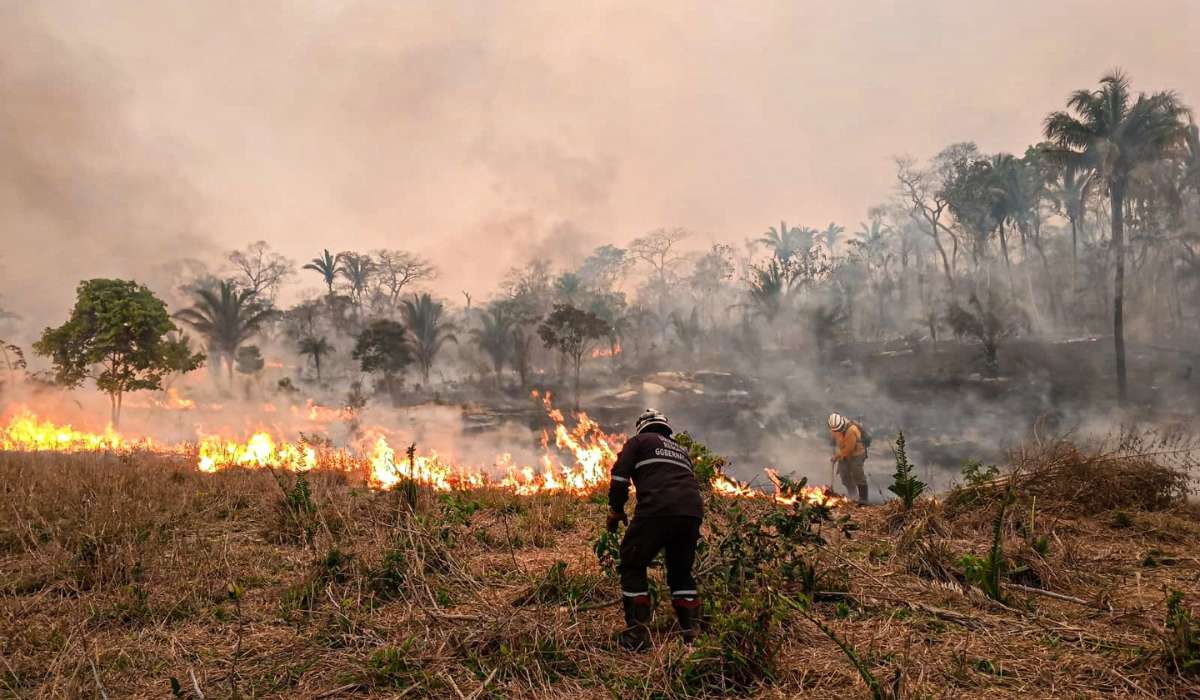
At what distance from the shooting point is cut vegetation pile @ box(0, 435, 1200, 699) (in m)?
3.88

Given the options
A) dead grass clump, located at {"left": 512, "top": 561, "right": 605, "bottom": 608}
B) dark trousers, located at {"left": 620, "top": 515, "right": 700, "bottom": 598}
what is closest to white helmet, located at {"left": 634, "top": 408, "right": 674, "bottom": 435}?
dark trousers, located at {"left": 620, "top": 515, "right": 700, "bottom": 598}

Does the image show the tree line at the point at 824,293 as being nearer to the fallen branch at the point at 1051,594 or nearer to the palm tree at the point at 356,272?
the palm tree at the point at 356,272

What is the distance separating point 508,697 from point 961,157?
172 feet

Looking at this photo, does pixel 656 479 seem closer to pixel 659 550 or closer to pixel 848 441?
pixel 659 550

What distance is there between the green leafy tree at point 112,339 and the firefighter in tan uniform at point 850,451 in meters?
26.6

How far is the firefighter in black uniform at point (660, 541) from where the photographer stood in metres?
4.55

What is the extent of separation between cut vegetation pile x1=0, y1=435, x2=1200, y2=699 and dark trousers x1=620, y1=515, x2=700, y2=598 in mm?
309

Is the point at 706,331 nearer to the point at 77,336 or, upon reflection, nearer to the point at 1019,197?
the point at 1019,197

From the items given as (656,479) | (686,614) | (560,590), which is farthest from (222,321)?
(686,614)

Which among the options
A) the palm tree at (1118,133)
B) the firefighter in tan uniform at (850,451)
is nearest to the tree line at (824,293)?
the palm tree at (1118,133)

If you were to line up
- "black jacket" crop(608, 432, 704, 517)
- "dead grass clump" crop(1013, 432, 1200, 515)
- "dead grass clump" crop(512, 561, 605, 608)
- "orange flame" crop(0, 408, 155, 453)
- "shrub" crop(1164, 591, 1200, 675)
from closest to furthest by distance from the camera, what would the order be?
"shrub" crop(1164, 591, 1200, 675), "black jacket" crop(608, 432, 704, 517), "dead grass clump" crop(512, 561, 605, 608), "dead grass clump" crop(1013, 432, 1200, 515), "orange flame" crop(0, 408, 155, 453)

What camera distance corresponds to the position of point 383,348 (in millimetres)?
39438

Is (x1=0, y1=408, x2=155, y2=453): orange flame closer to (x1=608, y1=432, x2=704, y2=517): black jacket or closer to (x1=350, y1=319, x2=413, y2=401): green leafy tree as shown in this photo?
(x1=350, y1=319, x2=413, y2=401): green leafy tree

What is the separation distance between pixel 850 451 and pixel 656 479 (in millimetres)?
9925
